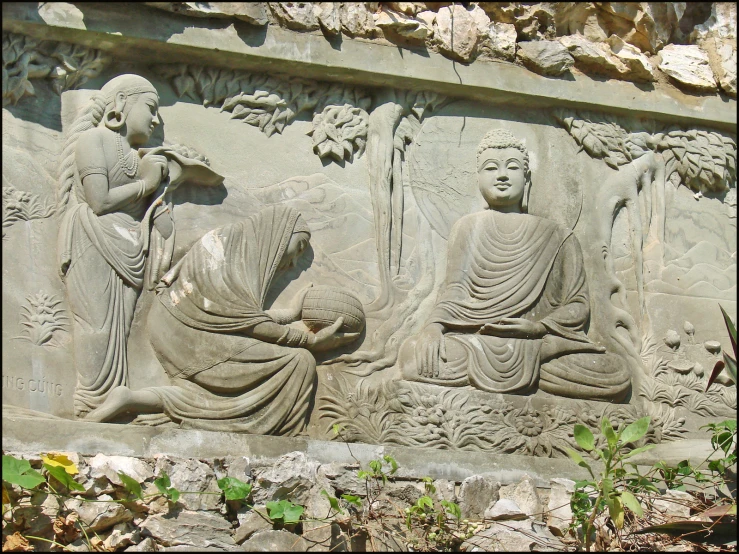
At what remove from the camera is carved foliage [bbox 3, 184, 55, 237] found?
8500mm

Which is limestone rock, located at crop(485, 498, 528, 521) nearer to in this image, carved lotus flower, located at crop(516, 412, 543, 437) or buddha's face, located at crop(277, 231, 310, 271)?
carved lotus flower, located at crop(516, 412, 543, 437)

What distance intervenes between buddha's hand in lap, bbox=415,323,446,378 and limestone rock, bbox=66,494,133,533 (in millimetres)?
2080

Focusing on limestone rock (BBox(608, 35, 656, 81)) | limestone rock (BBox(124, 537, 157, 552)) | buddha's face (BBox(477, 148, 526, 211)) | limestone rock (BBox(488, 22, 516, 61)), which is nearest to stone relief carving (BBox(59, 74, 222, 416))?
limestone rock (BBox(124, 537, 157, 552))

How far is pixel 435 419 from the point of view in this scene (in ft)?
28.9

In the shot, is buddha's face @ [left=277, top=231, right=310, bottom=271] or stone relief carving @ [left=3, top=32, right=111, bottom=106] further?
buddha's face @ [left=277, top=231, right=310, bottom=271]

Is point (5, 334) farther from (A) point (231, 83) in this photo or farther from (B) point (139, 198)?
(A) point (231, 83)

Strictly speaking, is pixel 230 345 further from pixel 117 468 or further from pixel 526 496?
pixel 526 496

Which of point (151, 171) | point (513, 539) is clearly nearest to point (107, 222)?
point (151, 171)

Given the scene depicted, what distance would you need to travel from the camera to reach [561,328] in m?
9.29

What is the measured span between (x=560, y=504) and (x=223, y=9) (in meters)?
3.63

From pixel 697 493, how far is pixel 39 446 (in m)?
3.88

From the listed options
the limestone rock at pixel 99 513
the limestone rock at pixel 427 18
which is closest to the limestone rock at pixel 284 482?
the limestone rock at pixel 99 513

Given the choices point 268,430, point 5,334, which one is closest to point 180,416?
point 268,430

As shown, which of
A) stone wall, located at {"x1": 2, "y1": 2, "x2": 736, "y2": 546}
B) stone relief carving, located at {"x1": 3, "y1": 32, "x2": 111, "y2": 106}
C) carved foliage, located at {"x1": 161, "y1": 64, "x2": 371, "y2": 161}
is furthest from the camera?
carved foliage, located at {"x1": 161, "y1": 64, "x2": 371, "y2": 161}
